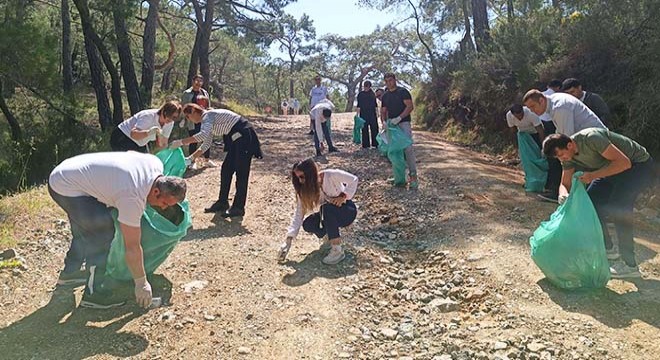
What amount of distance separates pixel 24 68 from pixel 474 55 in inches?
393

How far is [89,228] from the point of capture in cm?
341

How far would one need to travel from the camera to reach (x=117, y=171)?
10.5 ft

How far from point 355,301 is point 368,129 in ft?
22.2

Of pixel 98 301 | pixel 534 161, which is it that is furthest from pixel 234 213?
pixel 534 161

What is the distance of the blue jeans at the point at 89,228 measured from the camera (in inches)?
131

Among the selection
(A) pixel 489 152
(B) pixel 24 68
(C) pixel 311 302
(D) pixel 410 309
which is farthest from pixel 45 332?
(A) pixel 489 152

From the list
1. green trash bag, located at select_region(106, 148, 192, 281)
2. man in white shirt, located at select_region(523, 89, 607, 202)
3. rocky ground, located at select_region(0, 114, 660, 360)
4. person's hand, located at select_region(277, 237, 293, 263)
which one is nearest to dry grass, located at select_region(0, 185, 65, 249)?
rocky ground, located at select_region(0, 114, 660, 360)

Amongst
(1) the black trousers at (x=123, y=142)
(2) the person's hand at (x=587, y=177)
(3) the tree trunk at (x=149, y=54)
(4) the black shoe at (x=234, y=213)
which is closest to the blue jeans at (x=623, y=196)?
(2) the person's hand at (x=587, y=177)

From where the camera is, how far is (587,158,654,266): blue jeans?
3924mm

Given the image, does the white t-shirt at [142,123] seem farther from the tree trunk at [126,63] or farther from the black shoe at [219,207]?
the tree trunk at [126,63]

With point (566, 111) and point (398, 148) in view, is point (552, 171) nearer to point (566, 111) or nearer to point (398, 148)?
point (398, 148)

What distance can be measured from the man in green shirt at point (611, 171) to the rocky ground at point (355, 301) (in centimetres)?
42

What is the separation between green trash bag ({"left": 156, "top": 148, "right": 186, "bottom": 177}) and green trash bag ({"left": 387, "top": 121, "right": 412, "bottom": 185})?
2.72m

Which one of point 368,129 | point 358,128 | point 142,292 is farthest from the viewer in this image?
point 358,128
